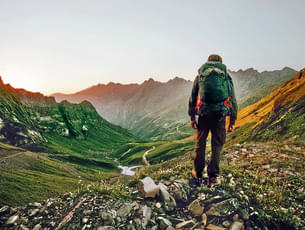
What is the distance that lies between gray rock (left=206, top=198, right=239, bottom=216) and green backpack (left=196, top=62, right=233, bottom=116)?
3.67m

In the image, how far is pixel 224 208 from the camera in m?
8.02

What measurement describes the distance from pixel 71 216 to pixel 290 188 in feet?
35.5

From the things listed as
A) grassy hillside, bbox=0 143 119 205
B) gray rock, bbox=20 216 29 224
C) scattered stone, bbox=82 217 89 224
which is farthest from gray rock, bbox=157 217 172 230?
gray rock, bbox=20 216 29 224

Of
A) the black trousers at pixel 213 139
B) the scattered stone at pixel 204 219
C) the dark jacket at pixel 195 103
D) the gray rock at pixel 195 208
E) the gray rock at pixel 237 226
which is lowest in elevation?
the gray rock at pixel 237 226

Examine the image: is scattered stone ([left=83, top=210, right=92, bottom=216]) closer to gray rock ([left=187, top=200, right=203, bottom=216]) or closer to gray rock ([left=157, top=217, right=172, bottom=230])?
gray rock ([left=157, top=217, right=172, bottom=230])

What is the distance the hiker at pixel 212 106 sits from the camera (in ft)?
27.3

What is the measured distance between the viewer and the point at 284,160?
47.0 feet

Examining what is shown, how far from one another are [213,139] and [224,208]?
286 centimetres

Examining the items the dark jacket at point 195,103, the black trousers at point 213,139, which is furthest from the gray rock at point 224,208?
the dark jacket at point 195,103

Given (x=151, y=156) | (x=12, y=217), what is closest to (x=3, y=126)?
(x=151, y=156)

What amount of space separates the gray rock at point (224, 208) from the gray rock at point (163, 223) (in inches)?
66.5

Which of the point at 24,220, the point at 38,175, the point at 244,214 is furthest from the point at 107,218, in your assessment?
the point at 38,175

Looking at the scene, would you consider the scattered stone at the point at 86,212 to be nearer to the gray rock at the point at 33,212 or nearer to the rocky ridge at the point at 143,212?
the rocky ridge at the point at 143,212

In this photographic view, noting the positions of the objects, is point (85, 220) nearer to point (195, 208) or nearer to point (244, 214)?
point (195, 208)
